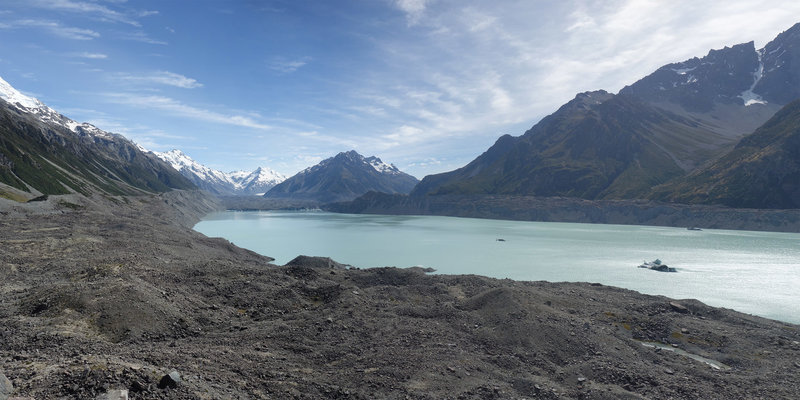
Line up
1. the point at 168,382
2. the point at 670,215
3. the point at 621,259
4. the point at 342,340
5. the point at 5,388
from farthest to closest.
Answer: the point at 670,215 < the point at 621,259 < the point at 342,340 < the point at 168,382 < the point at 5,388

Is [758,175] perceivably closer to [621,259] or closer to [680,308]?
[621,259]

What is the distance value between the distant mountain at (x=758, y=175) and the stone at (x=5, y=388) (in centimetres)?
19935

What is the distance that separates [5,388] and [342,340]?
46.7 feet

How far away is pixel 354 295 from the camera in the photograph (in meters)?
30.8

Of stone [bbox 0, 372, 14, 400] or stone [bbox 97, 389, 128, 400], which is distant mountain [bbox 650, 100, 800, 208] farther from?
stone [bbox 0, 372, 14, 400]

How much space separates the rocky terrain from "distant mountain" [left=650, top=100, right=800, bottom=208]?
163 metres

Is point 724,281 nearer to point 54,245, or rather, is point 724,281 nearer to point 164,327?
point 164,327

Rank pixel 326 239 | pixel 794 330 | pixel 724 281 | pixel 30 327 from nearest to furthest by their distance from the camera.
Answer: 1. pixel 30 327
2. pixel 794 330
3. pixel 724 281
4. pixel 326 239

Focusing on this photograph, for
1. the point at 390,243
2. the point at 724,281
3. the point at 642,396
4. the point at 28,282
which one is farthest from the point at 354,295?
the point at 390,243

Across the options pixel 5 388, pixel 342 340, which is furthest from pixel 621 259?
pixel 5 388

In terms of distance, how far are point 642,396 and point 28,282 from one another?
40978mm

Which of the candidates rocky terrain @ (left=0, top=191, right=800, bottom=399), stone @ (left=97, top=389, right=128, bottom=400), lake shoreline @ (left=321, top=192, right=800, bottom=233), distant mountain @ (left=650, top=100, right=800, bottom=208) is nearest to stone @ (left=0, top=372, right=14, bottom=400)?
rocky terrain @ (left=0, top=191, right=800, bottom=399)

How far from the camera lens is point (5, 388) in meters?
10.8

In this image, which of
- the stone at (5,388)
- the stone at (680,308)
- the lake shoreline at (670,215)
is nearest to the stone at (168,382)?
the stone at (5,388)
